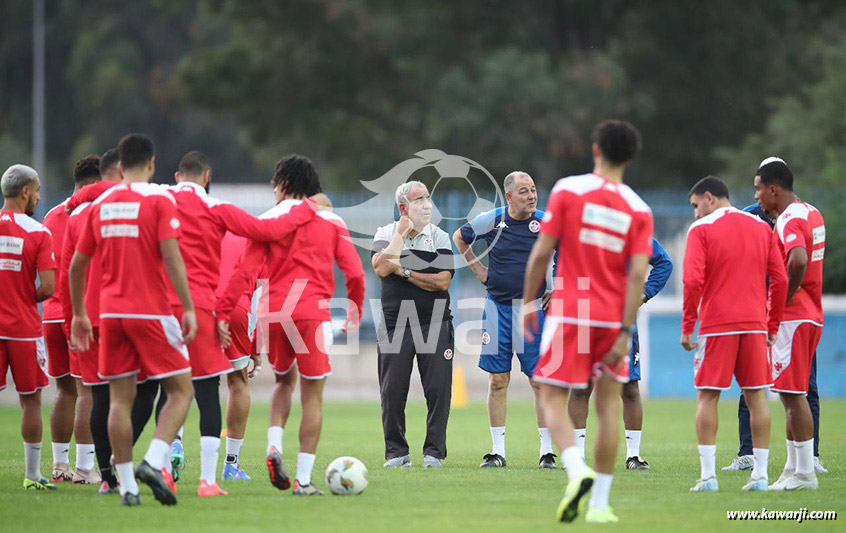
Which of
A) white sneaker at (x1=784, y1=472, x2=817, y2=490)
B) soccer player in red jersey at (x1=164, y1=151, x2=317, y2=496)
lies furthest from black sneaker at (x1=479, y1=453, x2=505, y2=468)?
soccer player in red jersey at (x1=164, y1=151, x2=317, y2=496)

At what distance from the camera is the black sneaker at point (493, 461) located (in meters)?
11.8

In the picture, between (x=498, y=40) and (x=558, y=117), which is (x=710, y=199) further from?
(x=498, y=40)

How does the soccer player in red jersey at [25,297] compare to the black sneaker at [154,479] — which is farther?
the soccer player in red jersey at [25,297]

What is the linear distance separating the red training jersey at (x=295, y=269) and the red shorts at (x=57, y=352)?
1881 millimetres

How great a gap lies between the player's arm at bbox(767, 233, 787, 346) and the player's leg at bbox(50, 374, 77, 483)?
5.64 m

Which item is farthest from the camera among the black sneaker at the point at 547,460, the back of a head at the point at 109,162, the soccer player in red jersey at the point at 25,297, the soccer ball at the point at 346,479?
the black sneaker at the point at 547,460

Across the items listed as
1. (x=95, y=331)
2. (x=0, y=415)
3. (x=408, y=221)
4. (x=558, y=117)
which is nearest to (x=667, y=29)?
(x=558, y=117)

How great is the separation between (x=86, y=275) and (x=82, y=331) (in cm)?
86

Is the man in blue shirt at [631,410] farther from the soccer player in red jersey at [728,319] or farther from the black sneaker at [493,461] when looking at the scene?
the soccer player in red jersey at [728,319]

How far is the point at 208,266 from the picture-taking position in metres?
9.49

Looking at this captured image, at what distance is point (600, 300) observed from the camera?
8086 mm

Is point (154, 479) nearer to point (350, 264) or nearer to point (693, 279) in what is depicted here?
point (350, 264)

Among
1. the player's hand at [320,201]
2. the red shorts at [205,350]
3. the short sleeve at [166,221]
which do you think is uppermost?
the player's hand at [320,201]

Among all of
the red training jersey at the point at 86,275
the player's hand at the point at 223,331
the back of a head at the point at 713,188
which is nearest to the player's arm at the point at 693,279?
the back of a head at the point at 713,188
